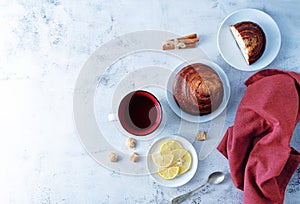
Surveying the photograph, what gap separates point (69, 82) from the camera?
112 centimetres

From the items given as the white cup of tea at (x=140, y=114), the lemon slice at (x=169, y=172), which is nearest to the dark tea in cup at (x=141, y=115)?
the white cup of tea at (x=140, y=114)

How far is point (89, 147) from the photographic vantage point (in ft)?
3.61

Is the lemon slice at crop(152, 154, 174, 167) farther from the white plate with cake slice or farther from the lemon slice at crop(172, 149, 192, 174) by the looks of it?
the white plate with cake slice

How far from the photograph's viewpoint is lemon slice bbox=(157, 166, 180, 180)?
42.3 inches

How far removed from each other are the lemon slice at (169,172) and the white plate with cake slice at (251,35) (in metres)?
0.27

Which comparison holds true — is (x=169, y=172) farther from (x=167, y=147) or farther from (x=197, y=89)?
(x=197, y=89)

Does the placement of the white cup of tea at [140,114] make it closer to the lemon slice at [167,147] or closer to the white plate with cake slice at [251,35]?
the lemon slice at [167,147]

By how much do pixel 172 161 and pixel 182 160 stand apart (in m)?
0.02

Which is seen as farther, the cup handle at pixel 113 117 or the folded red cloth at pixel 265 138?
the cup handle at pixel 113 117

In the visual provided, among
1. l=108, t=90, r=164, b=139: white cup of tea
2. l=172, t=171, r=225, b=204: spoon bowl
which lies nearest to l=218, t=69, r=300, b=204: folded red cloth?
l=172, t=171, r=225, b=204: spoon bowl

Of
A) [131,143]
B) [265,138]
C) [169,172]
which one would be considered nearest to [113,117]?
[131,143]

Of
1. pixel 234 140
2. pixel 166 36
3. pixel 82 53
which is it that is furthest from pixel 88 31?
pixel 234 140

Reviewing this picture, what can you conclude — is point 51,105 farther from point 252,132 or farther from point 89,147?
point 252,132

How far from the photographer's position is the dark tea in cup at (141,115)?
1045 mm
